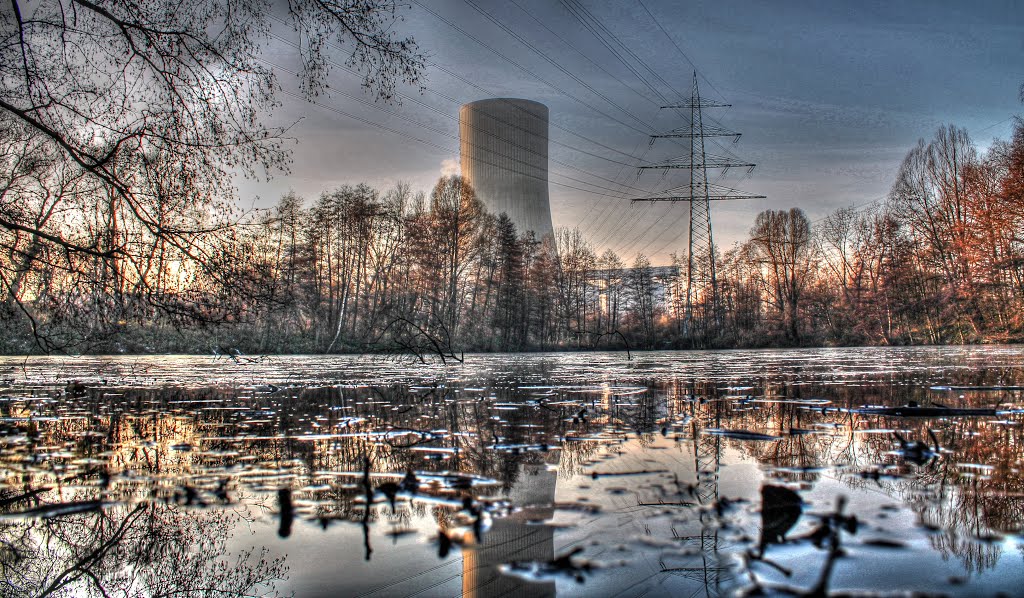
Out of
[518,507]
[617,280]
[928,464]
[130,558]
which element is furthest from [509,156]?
[130,558]

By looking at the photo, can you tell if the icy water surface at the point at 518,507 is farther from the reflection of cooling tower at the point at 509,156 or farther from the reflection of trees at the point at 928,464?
the reflection of cooling tower at the point at 509,156

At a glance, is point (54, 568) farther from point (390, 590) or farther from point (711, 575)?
point (711, 575)

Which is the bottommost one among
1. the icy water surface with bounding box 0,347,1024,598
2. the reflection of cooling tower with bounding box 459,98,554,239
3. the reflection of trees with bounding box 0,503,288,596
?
the reflection of trees with bounding box 0,503,288,596

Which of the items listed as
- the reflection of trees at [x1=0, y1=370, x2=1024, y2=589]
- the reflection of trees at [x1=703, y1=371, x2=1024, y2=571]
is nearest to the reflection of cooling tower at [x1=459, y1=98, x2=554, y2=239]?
the reflection of trees at [x1=0, y1=370, x2=1024, y2=589]

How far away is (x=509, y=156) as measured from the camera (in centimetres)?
3281

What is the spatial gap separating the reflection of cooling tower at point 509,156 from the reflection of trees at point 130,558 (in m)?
31.8

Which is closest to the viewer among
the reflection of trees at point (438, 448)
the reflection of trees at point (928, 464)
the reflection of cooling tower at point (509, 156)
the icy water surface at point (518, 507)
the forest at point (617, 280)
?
the icy water surface at point (518, 507)

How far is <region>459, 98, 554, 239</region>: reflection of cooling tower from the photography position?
32.6 m

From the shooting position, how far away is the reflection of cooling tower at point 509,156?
32594 millimetres

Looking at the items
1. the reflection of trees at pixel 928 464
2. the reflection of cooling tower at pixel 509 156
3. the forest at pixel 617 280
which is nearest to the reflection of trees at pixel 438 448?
the reflection of trees at pixel 928 464

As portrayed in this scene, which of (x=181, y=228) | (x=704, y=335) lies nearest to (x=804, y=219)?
(x=704, y=335)

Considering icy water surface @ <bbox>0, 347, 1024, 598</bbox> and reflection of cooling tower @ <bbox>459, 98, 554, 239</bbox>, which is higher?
reflection of cooling tower @ <bbox>459, 98, 554, 239</bbox>

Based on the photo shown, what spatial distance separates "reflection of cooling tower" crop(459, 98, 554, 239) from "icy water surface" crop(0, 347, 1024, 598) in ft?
98.2

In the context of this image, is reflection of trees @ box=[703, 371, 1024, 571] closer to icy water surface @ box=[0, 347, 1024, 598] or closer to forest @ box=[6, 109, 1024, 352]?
icy water surface @ box=[0, 347, 1024, 598]
